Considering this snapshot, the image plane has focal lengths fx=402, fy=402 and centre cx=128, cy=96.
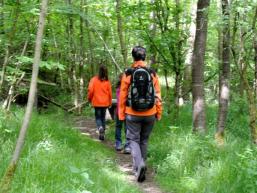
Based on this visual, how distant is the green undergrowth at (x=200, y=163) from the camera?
214 inches

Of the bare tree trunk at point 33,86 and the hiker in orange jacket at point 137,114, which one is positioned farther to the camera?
the hiker in orange jacket at point 137,114

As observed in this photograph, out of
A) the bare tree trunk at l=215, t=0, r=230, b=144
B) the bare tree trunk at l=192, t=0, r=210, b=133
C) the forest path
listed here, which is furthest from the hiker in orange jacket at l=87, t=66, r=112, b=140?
the bare tree trunk at l=215, t=0, r=230, b=144

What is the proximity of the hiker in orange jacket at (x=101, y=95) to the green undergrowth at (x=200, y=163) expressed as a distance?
1.55 m

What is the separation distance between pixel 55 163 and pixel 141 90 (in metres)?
1.94

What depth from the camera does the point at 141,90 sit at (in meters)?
6.59

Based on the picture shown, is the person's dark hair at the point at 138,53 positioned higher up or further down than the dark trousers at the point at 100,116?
higher up

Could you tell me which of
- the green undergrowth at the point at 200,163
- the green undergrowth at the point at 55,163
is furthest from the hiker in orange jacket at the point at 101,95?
the green undergrowth at the point at 55,163

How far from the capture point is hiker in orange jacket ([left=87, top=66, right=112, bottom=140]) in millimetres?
10180

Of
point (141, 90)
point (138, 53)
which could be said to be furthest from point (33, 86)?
point (138, 53)

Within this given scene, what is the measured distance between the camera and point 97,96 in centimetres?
1020

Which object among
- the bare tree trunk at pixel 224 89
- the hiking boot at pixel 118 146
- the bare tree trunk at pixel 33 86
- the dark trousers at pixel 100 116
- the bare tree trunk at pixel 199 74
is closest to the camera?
the bare tree trunk at pixel 33 86

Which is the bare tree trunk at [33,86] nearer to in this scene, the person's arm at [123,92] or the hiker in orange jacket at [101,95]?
the person's arm at [123,92]

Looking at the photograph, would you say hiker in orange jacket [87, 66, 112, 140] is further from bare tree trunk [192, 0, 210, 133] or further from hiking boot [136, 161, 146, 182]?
hiking boot [136, 161, 146, 182]

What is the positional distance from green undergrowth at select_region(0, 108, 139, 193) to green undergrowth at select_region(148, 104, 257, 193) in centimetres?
83
